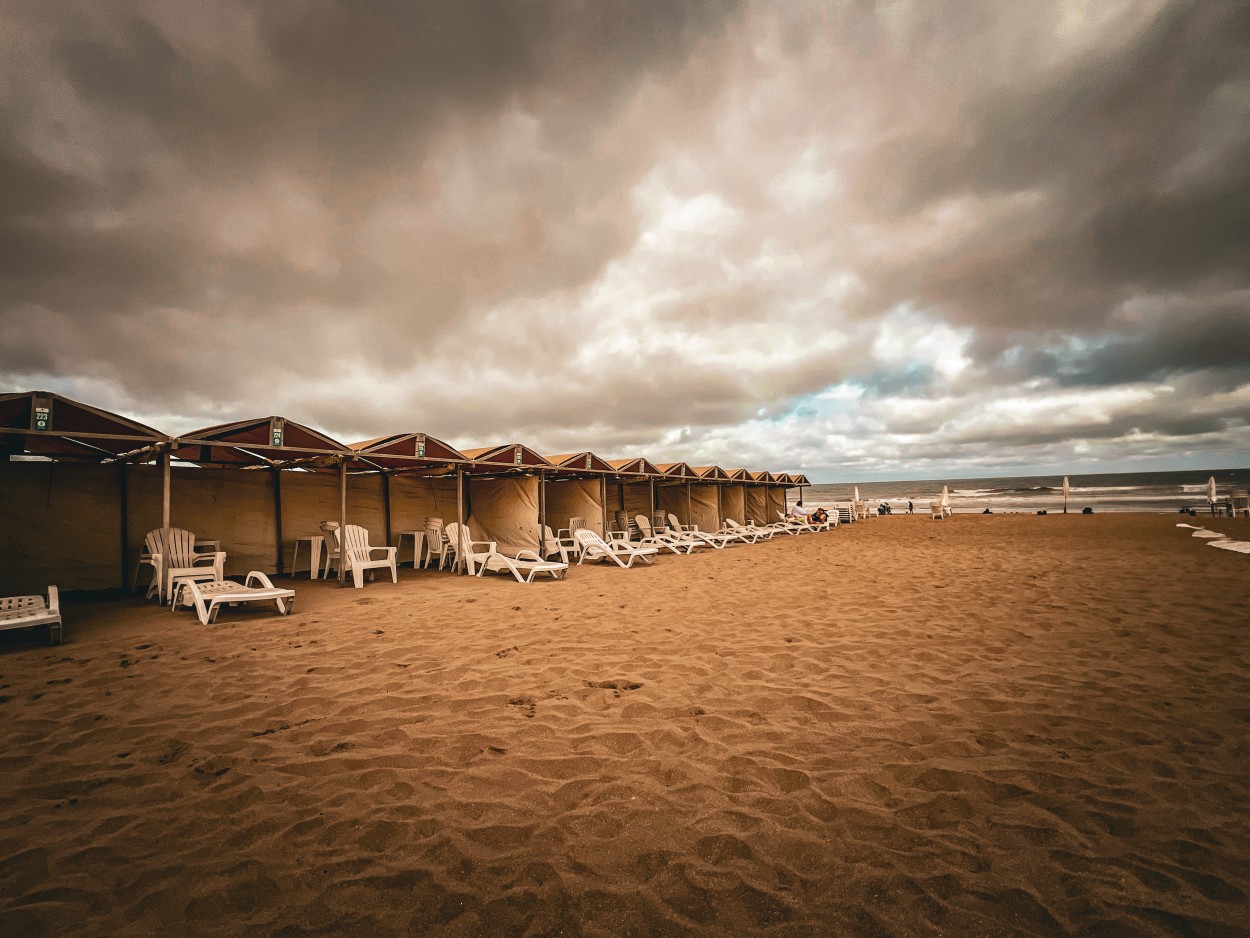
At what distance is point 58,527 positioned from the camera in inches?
335

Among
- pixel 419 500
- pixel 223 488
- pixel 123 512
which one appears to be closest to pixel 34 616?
pixel 123 512

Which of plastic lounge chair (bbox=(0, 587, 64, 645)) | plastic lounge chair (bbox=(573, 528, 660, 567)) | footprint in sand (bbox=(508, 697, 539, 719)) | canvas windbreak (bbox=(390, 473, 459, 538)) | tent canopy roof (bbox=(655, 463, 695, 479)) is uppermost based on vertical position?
tent canopy roof (bbox=(655, 463, 695, 479))

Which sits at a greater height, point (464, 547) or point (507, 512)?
point (507, 512)

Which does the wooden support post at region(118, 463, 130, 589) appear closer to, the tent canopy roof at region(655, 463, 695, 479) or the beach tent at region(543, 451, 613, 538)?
the beach tent at region(543, 451, 613, 538)

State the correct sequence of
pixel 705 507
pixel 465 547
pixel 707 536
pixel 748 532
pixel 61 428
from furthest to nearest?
pixel 705 507 → pixel 748 532 → pixel 707 536 → pixel 465 547 → pixel 61 428

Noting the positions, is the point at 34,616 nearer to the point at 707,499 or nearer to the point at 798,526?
the point at 707,499

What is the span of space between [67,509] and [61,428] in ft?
10.1

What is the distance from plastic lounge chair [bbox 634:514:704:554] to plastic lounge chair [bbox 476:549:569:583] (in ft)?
14.2

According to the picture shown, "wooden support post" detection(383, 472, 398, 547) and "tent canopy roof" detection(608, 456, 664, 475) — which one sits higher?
"tent canopy roof" detection(608, 456, 664, 475)

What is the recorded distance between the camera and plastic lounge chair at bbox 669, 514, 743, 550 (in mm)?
15766

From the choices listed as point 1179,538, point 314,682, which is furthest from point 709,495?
point 314,682

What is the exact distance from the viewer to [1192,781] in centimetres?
273

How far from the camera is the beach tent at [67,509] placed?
26.5 ft

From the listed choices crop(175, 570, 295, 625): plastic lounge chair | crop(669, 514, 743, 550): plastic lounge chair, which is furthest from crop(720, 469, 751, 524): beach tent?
crop(175, 570, 295, 625): plastic lounge chair
